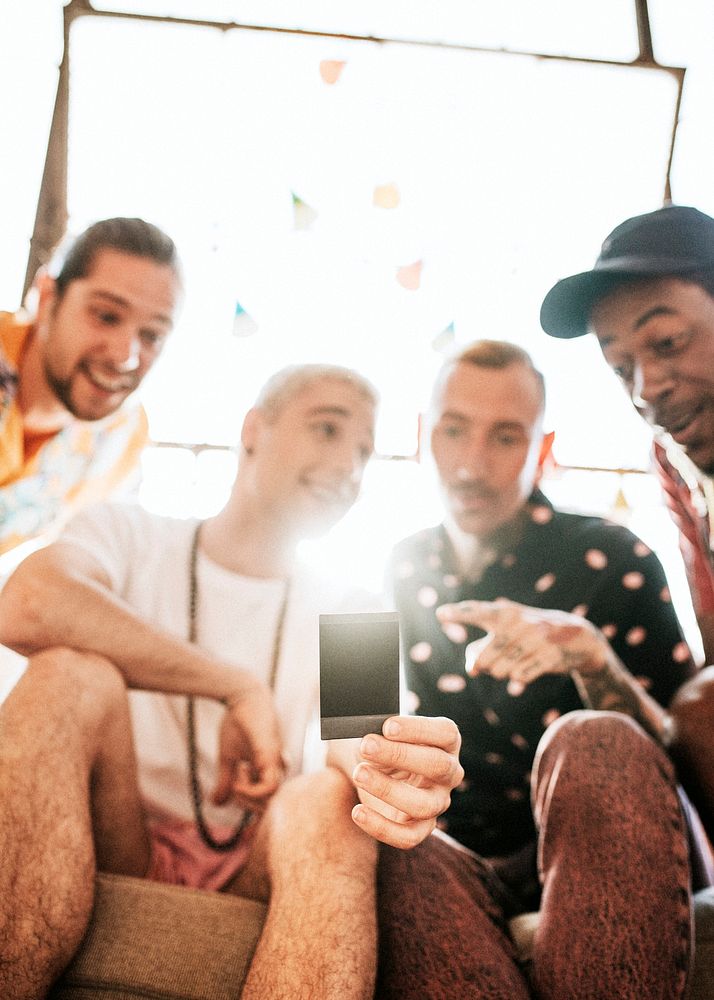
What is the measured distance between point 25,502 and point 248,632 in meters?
0.67

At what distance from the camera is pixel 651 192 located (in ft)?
7.04

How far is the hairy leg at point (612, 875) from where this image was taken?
56cm

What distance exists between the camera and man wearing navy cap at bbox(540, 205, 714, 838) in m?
1.24

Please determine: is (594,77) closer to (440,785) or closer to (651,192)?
(651,192)

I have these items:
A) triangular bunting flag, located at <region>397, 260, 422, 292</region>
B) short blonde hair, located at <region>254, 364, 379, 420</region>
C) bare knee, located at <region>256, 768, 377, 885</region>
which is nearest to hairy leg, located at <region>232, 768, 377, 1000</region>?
bare knee, located at <region>256, 768, 377, 885</region>

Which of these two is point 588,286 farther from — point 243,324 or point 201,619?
point 243,324

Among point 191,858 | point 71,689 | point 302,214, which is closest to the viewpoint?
point 71,689

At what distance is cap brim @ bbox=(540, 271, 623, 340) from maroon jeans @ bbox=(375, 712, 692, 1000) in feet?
3.08

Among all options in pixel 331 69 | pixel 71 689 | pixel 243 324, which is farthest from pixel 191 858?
pixel 331 69

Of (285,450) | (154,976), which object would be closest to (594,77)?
(285,450)

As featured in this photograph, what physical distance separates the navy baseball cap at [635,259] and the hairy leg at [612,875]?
0.95m

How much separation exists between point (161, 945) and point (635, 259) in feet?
4.45

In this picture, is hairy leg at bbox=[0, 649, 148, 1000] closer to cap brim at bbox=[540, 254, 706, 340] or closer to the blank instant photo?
the blank instant photo

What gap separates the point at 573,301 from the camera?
135 cm
